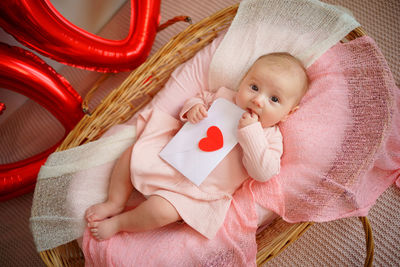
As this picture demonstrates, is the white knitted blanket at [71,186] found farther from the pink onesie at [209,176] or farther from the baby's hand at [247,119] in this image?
the baby's hand at [247,119]

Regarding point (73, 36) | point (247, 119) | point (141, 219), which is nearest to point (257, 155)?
point (247, 119)

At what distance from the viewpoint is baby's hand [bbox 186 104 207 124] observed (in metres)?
0.99

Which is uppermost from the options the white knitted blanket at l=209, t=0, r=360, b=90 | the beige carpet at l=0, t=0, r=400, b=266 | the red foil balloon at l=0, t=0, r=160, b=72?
the red foil balloon at l=0, t=0, r=160, b=72

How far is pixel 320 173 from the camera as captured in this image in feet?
2.96

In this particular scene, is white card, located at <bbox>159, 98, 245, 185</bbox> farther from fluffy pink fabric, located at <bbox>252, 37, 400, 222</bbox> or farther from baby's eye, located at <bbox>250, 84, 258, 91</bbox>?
fluffy pink fabric, located at <bbox>252, 37, 400, 222</bbox>

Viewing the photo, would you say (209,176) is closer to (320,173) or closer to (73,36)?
(320,173)

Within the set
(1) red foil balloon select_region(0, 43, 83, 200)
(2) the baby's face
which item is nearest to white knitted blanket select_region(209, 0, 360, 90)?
(2) the baby's face

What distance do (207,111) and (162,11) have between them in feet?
3.26

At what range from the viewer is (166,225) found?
987 mm

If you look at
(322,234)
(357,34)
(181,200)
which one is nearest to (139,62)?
(181,200)

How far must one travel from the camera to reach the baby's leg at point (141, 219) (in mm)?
884

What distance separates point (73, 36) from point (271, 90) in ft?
2.44

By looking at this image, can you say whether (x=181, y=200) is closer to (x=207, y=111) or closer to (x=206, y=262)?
(x=206, y=262)

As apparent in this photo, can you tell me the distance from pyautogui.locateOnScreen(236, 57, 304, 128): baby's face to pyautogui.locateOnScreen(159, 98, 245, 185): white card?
0.08 m
